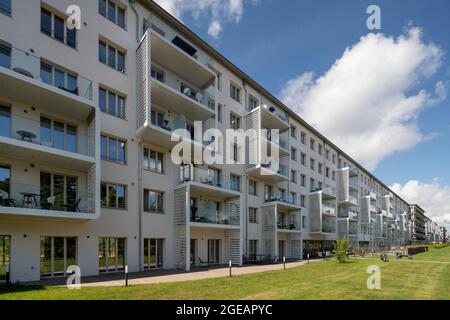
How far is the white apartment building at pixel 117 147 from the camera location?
1459cm

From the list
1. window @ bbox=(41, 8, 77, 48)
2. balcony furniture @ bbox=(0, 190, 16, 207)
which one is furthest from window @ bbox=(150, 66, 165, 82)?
balcony furniture @ bbox=(0, 190, 16, 207)

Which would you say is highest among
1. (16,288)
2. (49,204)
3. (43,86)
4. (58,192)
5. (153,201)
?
(43,86)

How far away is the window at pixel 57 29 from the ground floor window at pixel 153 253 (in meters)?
11.7

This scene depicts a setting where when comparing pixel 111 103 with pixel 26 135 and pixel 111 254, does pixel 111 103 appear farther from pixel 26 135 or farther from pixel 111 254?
pixel 111 254

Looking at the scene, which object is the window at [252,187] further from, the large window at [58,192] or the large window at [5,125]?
the large window at [5,125]

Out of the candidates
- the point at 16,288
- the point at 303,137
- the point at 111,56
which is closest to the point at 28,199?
the point at 16,288

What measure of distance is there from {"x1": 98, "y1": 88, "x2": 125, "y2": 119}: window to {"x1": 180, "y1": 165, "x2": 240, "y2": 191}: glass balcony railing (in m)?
5.80

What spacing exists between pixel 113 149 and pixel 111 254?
5632 mm

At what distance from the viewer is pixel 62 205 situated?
15.2 m

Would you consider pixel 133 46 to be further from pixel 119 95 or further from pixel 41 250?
pixel 41 250

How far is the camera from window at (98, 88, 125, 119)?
18688 millimetres

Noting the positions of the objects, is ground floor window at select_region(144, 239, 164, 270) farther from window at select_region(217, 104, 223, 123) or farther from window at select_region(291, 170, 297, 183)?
window at select_region(291, 170, 297, 183)

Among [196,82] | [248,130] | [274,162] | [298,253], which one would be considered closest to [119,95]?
[196,82]

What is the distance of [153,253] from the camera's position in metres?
20.7
